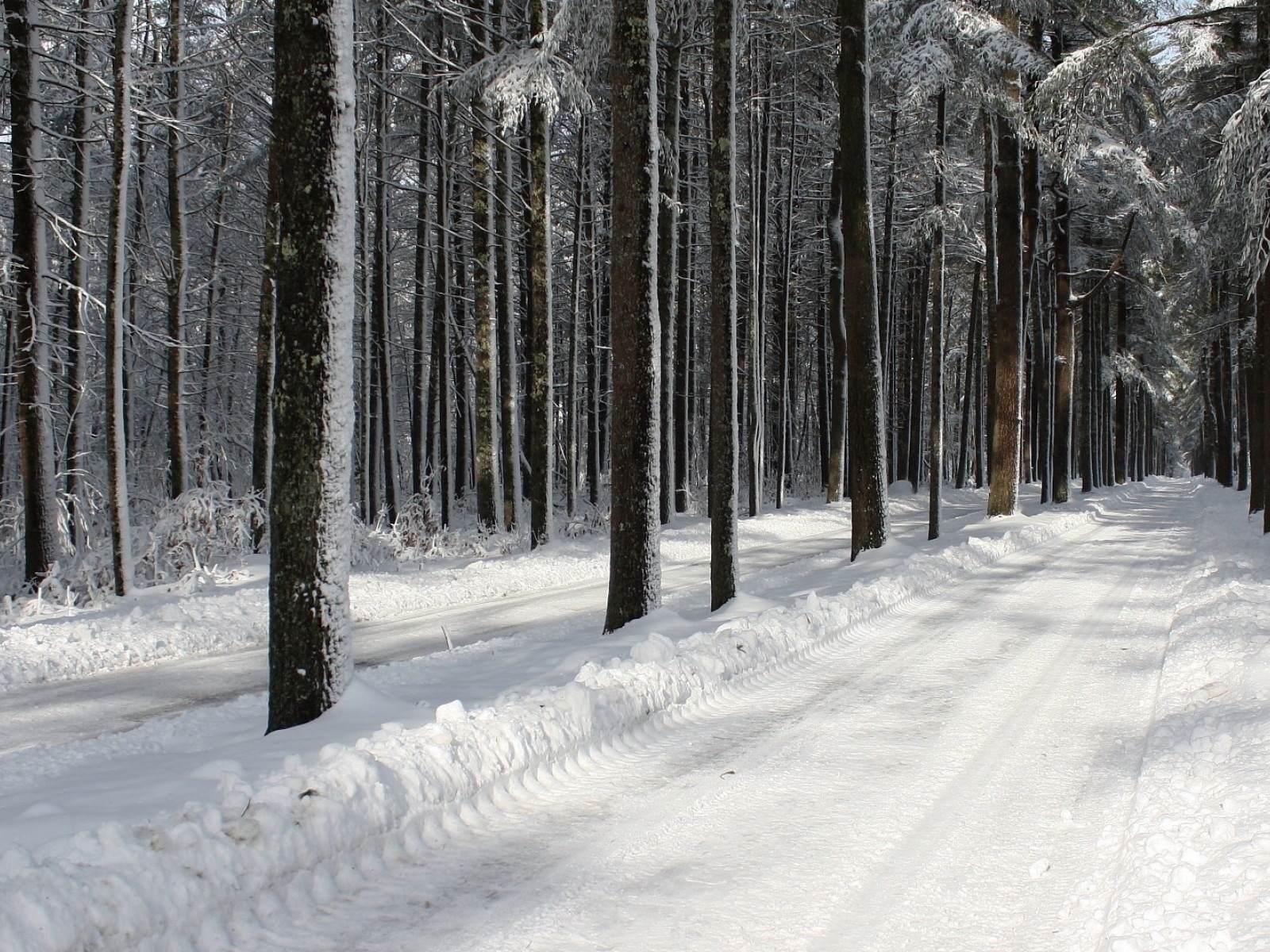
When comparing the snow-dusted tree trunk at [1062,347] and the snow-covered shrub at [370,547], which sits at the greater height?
the snow-dusted tree trunk at [1062,347]

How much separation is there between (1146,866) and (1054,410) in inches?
1155

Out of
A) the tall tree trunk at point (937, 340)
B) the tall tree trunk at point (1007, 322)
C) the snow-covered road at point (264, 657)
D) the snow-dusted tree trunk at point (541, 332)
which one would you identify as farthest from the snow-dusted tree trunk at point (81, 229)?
the tall tree trunk at point (1007, 322)

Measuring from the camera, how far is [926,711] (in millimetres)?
6441

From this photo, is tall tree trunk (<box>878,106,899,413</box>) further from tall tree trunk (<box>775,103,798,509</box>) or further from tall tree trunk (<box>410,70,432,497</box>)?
tall tree trunk (<box>410,70,432,497</box>)

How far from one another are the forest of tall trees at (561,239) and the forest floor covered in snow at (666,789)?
5.12 ft

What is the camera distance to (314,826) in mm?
3863

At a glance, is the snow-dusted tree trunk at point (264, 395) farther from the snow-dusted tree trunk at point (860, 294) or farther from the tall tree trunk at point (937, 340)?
the tall tree trunk at point (937, 340)

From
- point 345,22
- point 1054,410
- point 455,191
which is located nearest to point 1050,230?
point 1054,410

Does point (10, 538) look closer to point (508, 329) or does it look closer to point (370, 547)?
point (370, 547)

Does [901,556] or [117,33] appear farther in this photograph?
[901,556]

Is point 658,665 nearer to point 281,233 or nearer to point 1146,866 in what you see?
point 1146,866

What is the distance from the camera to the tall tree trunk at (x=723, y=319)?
1027 cm

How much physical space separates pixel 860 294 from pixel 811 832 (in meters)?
12.3

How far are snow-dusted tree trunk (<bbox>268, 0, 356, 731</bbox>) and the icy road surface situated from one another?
5.62 feet
